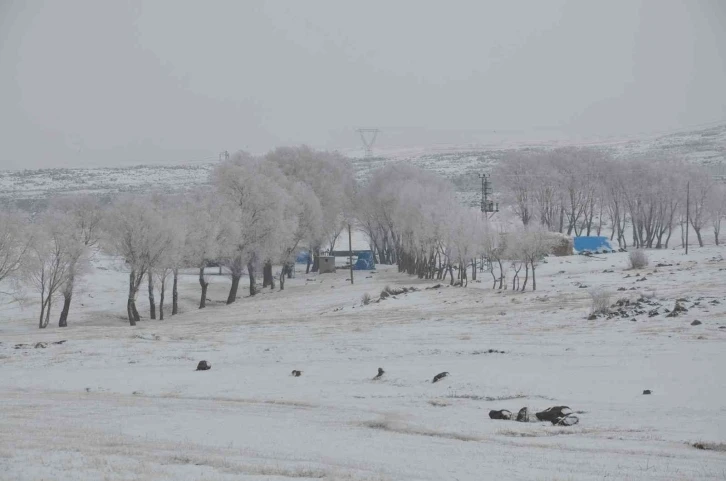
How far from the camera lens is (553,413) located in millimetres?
18859

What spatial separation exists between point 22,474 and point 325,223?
81.0 meters

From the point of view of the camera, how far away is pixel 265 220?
7444 centimetres

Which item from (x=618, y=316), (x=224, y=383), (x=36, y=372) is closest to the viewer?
(x=224, y=383)

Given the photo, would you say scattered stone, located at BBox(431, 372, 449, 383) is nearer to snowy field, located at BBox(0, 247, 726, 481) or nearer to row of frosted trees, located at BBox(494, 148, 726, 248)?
snowy field, located at BBox(0, 247, 726, 481)

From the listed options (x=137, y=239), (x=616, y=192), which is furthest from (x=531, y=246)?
(x=616, y=192)

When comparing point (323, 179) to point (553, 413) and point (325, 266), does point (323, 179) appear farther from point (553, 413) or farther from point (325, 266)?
point (553, 413)

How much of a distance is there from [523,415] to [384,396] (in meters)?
5.94

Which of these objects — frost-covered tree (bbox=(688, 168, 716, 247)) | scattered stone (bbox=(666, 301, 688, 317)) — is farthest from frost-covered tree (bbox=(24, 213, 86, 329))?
frost-covered tree (bbox=(688, 168, 716, 247))

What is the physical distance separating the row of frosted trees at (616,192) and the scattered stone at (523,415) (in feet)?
285

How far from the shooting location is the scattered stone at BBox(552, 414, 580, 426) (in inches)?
715

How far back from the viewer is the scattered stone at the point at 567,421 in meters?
18.2

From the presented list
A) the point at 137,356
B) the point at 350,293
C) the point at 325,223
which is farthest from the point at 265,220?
the point at 137,356

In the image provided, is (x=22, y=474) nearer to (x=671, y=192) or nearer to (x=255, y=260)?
(x=255, y=260)

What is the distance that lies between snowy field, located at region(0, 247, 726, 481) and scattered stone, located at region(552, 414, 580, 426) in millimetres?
289
